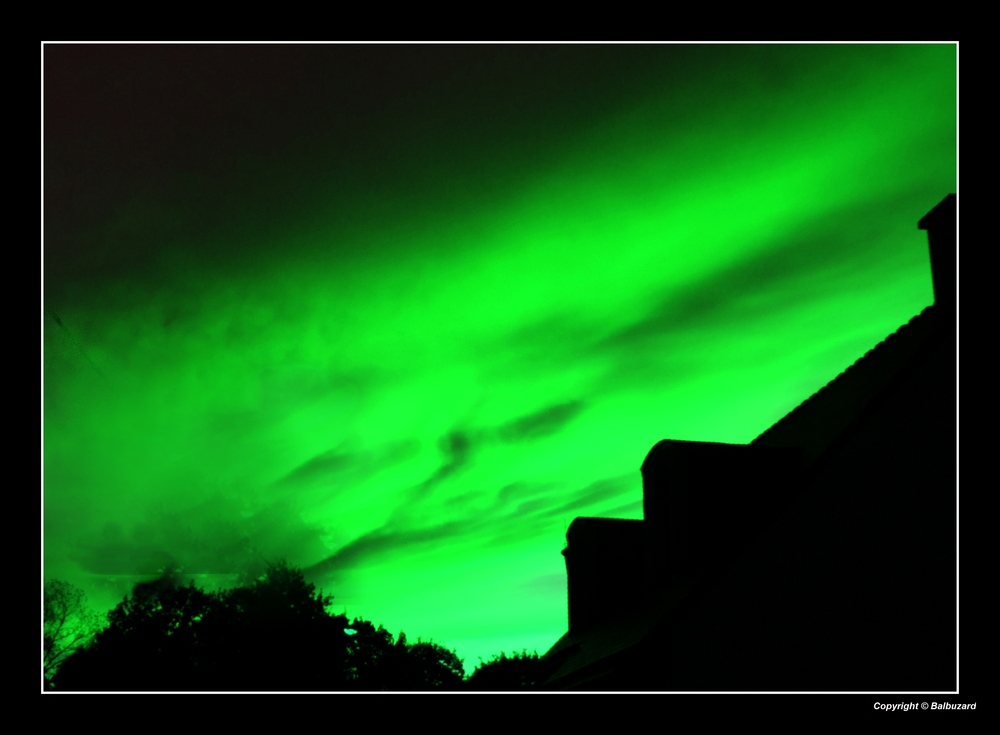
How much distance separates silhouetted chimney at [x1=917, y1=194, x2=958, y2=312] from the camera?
512 inches

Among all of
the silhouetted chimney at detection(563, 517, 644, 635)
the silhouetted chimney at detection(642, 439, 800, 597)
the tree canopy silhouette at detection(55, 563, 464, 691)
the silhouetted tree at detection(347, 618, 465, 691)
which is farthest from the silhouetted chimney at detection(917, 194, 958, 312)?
the silhouetted tree at detection(347, 618, 465, 691)

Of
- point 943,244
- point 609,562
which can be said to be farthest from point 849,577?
point 609,562

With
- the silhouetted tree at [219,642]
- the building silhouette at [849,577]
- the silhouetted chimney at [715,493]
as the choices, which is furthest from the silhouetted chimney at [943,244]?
the silhouetted tree at [219,642]

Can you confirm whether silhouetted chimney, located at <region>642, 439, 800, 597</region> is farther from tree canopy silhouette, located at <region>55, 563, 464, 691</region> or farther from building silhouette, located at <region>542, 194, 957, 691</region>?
tree canopy silhouette, located at <region>55, 563, 464, 691</region>

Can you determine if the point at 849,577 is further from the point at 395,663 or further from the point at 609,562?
the point at 395,663

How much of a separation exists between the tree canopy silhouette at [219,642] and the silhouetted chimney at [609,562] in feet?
80.5

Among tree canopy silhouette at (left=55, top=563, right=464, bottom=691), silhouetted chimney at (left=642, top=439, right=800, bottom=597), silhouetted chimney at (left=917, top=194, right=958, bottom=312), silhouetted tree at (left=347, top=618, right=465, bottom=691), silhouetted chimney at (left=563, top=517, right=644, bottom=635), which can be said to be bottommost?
silhouetted tree at (left=347, top=618, right=465, bottom=691)

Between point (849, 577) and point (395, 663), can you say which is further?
point (395, 663)

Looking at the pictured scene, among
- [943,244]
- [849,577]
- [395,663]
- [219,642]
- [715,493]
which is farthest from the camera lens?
[395,663]

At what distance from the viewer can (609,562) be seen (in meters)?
18.3

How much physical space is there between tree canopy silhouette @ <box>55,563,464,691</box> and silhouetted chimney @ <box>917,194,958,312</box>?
34.2 m

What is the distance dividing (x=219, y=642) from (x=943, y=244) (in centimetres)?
4194
